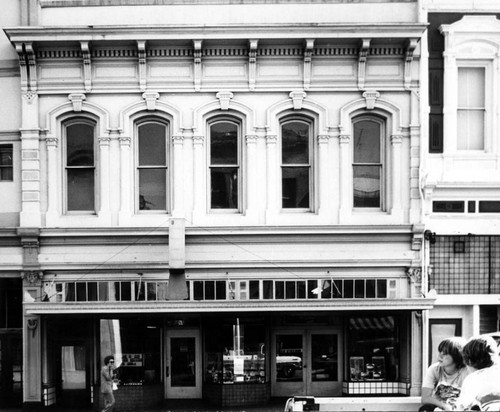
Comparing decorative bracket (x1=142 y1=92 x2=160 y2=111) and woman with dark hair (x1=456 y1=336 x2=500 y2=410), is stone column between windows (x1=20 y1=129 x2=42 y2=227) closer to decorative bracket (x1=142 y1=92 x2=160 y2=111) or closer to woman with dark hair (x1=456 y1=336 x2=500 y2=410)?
decorative bracket (x1=142 y1=92 x2=160 y2=111)

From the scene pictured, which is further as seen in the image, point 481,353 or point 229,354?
point 229,354

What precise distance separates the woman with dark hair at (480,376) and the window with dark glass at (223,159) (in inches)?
431

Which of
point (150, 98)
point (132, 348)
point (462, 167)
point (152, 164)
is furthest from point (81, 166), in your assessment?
point (462, 167)

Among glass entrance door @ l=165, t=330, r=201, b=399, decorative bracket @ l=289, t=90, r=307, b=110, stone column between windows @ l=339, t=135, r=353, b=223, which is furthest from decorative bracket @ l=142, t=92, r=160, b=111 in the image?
glass entrance door @ l=165, t=330, r=201, b=399

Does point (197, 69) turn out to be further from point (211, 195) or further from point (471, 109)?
point (471, 109)

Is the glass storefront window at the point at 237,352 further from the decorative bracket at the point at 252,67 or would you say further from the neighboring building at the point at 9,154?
the decorative bracket at the point at 252,67

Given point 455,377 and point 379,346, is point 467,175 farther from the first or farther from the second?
point 455,377

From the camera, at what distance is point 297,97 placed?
16.9m

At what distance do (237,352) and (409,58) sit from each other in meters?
8.33

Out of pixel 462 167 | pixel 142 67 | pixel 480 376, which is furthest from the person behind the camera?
pixel 462 167

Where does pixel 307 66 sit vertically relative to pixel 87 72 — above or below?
above

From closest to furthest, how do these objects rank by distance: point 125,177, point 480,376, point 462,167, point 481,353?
point 480,376 < point 481,353 < point 125,177 < point 462,167

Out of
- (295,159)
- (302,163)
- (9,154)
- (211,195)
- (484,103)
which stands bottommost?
(211,195)

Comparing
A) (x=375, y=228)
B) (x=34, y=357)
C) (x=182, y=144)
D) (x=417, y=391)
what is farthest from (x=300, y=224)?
(x=34, y=357)
